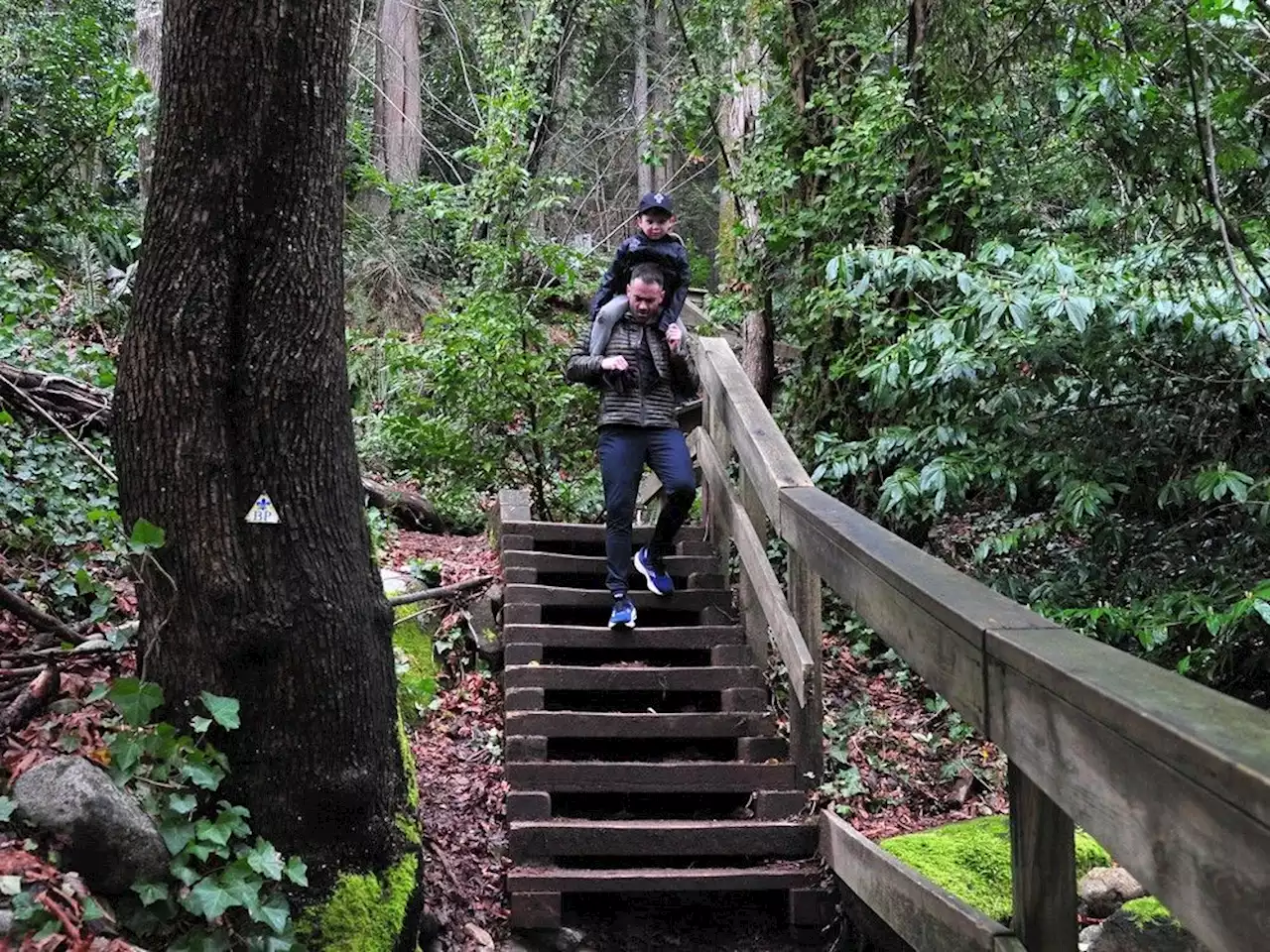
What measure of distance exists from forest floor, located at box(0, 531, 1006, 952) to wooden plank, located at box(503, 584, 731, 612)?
53 centimetres

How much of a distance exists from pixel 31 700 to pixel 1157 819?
118 inches

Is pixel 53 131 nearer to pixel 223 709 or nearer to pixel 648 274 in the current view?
pixel 648 274

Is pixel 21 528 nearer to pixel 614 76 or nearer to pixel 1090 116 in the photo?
pixel 1090 116

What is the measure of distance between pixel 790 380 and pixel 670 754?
3494 millimetres

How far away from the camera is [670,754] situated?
4730mm

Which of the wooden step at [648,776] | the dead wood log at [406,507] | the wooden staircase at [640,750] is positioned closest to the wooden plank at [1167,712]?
the wooden staircase at [640,750]

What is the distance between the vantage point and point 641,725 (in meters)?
4.57

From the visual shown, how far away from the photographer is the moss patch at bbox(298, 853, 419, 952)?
289 centimetres

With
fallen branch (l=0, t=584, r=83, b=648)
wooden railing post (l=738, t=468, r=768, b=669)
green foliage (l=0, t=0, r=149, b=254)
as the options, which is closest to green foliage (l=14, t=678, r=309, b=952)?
fallen branch (l=0, t=584, r=83, b=648)

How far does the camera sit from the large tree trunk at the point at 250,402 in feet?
9.31

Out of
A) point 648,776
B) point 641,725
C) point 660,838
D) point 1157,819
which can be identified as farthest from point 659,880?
point 1157,819

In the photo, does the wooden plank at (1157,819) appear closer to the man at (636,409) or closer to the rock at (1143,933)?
the rock at (1143,933)

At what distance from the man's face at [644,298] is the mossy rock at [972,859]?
280cm

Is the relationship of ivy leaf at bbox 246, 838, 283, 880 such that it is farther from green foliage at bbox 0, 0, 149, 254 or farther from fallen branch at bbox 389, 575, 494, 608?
green foliage at bbox 0, 0, 149, 254
